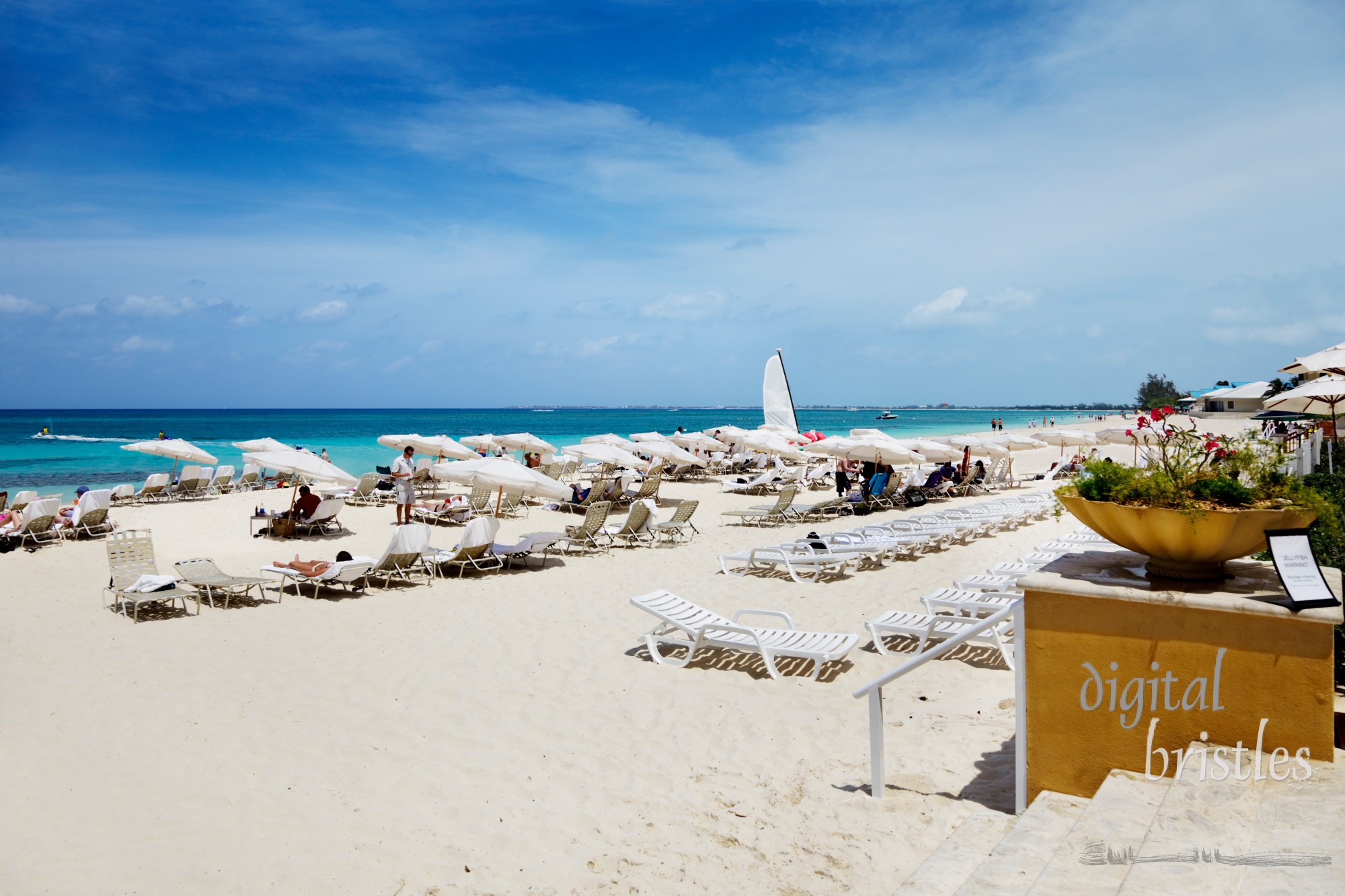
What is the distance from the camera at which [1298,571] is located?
107 inches

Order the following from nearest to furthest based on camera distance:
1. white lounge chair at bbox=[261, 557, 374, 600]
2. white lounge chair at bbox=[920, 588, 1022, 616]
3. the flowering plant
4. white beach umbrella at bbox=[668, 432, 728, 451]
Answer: the flowering plant
white lounge chair at bbox=[920, 588, 1022, 616]
white lounge chair at bbox=[261, 557, 374, 600]
white beach umbrella at bbox=[668, 432, 728, 451]

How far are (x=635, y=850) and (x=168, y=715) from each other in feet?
12.1

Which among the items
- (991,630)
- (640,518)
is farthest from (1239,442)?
(640,518)

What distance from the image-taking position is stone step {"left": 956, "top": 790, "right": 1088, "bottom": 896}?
2564mm

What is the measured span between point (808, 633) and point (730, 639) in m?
0.62

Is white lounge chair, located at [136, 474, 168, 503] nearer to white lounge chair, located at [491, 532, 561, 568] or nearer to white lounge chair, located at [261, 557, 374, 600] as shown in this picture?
white lounge chair, located at [261, 557, 374, 600]

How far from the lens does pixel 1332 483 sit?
713 cm

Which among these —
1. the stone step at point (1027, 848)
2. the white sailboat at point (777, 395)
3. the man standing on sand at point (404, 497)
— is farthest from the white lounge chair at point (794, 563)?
the white sailboat at point (777, 395)

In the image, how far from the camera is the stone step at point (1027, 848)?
8.41ft

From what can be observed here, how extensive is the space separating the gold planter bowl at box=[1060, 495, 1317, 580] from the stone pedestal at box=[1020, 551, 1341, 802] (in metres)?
0.09

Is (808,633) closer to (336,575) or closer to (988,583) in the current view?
(988,583)

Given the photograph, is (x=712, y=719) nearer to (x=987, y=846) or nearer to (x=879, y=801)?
(x=879, y=801)

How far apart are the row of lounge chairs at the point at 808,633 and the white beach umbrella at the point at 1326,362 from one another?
419 centimetres

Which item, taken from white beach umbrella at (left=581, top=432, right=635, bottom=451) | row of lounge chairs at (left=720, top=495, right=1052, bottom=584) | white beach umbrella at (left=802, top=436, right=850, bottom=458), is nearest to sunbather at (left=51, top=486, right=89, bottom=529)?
white beach umbrella at (left=581, top=432, right=635, bottom=451)
